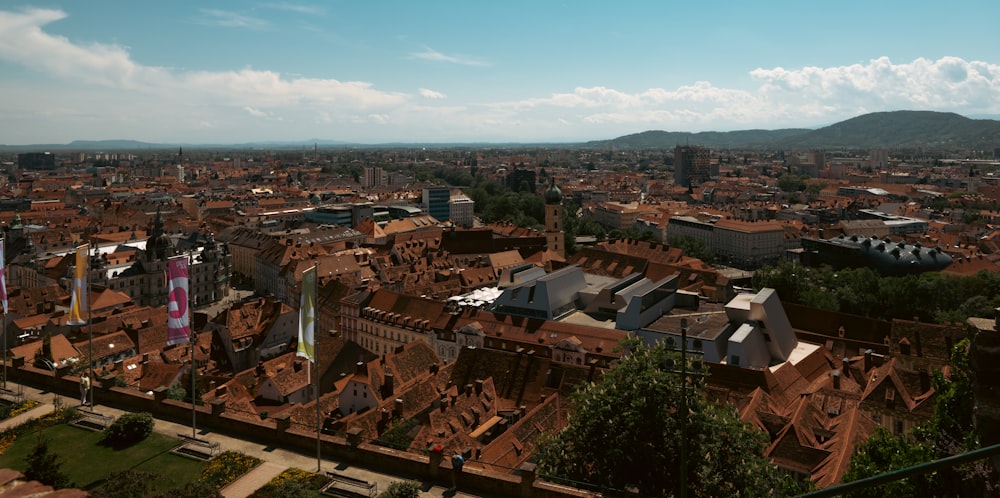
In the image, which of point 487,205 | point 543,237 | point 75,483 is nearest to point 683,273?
point 543,237

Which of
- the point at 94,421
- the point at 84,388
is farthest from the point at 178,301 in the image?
the point at 94,421

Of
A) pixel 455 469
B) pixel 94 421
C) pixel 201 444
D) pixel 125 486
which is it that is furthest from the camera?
pixel 94 421

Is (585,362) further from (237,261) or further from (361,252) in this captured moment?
(237,261)

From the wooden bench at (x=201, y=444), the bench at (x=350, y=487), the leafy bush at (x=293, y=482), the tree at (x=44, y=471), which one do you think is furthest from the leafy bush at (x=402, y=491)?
the tree at (x=44, y=471)

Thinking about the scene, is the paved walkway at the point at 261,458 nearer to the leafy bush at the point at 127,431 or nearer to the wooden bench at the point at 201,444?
the wooden bench at the point at 201,444

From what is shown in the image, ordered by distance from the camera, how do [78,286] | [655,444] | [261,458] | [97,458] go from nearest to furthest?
[655,444] → [261,458] → [97,458] → [78,286]

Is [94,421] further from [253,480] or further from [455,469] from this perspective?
[455,469]

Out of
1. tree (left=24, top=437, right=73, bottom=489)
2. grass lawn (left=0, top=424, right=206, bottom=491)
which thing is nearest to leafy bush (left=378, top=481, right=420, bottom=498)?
grass lawn (left=0, top=424, right=206, bottom=491)
